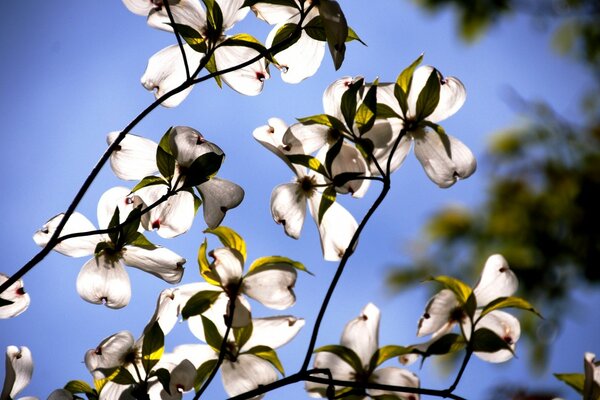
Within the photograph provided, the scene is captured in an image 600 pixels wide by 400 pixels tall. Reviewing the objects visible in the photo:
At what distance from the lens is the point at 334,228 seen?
Result: 57 centimetres

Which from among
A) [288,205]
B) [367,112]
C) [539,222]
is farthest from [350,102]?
[539,222]

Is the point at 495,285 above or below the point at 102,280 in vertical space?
above

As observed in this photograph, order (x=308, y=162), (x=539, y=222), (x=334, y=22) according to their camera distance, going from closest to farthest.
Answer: (x=334, y=22) → (x=308, y=162) → (x=539, y=222)

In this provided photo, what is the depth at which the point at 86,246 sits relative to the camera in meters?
0.55

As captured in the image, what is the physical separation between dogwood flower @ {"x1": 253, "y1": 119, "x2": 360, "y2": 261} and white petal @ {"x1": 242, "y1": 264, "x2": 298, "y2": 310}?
7 centimetres

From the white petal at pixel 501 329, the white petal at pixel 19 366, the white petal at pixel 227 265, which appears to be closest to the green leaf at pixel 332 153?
the white petal at pixel 227 265

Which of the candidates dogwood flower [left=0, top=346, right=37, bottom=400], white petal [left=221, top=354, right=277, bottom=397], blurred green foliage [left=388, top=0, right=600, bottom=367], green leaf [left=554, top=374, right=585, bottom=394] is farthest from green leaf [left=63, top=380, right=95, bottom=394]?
blurred green foliage [left=388, top=0, right=600, bottom=367]

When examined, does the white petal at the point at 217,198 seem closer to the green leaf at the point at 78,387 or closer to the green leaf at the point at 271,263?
the green leaf at the point at 271,263

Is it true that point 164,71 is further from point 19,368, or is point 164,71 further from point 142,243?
point 19,368

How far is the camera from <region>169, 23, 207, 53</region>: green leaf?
522 mm

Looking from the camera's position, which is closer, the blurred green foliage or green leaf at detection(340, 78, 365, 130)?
green leaf at detection(340, 78, 365, 130)

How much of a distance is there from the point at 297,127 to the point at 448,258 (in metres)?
1.38

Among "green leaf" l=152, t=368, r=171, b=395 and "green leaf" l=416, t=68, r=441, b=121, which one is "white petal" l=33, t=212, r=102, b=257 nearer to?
"green leaf" l=152, t=368, r=171, b=395

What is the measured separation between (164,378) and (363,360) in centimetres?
19
